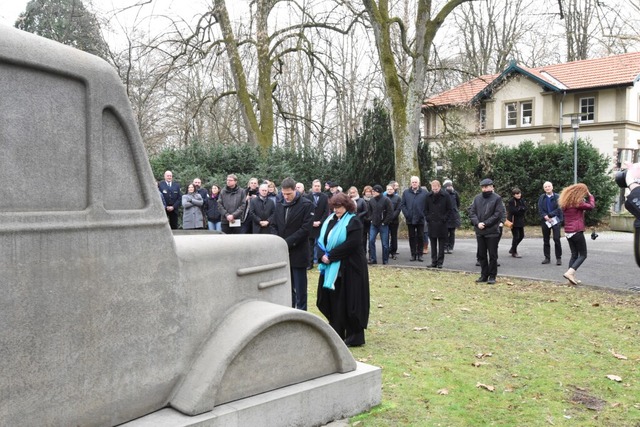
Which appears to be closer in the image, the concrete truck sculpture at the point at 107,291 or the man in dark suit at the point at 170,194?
the concrete truck sculpture at the point at 107,291

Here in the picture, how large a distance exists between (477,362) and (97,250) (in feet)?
14.5

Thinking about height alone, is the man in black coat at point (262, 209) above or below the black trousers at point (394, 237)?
above

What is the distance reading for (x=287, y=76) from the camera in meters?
38.8

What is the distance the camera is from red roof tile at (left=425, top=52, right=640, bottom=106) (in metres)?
32.9

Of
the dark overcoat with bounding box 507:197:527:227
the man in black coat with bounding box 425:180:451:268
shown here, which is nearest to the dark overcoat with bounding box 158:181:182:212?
the man in black coat with bounding box 425:180:451:268

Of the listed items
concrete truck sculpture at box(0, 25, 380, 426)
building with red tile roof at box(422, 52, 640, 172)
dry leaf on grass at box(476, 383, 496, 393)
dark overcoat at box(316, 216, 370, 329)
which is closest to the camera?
concrete truck sculpture at box(0, 25, 380, 426)

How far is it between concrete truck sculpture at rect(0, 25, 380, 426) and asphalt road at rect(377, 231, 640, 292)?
9.14 metres

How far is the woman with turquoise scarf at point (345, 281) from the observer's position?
6.63 m

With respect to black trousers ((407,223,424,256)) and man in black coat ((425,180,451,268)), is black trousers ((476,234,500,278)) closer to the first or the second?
man in black coat ((425,180,451,268))

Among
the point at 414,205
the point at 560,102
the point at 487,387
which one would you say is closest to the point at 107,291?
the point at 487,387

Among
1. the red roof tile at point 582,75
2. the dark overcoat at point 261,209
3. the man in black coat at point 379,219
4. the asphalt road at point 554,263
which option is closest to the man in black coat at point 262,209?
the dark overcoat at point 261,209

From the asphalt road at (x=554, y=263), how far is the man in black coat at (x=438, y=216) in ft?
1.39

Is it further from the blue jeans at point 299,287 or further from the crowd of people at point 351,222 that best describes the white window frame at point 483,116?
the blue jeans at point 299,287

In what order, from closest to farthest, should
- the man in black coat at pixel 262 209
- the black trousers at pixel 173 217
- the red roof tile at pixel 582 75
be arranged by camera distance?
the man in black coat at pixel 262 209, the black trousers at pixel 173 217, the red roof tile at pixel 582 75
